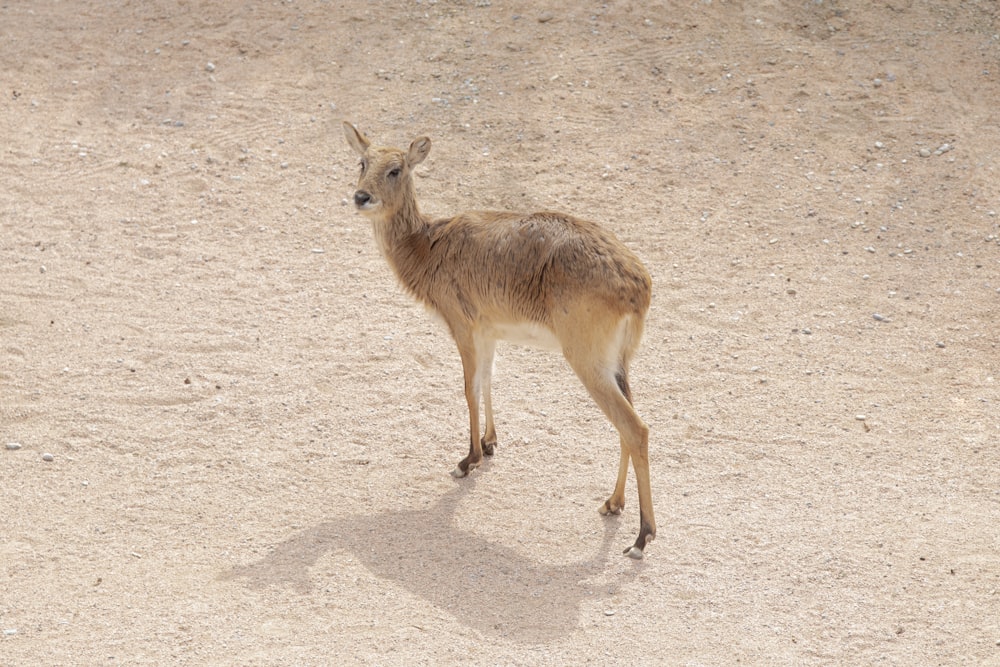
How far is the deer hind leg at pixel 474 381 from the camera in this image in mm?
7684

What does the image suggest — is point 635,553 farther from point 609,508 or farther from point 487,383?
point 487,383

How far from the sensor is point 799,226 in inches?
429

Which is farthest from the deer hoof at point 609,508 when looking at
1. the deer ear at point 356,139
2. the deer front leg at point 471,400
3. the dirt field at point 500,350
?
the deer ear at point 356,139

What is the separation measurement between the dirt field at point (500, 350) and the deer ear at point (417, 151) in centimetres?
174

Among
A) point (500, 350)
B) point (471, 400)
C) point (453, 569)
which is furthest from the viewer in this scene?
point (500, 350)

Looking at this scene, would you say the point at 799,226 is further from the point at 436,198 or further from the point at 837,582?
the point at 837,582

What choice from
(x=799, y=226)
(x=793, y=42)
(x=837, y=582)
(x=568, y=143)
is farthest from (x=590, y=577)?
(x=793, y=42)

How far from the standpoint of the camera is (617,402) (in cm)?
691

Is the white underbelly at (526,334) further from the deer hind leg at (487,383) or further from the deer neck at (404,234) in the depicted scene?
the deer neck at (404,234)

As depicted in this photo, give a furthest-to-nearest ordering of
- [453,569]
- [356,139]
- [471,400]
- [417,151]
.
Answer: [356,139] → [417,151] → [471,400] → [453,569]

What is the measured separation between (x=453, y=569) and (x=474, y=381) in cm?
140

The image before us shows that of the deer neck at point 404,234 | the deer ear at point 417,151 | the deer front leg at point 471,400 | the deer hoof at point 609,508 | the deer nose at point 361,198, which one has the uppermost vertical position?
the deer ear at point 417,151

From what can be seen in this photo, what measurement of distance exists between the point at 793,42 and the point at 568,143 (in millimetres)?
3197

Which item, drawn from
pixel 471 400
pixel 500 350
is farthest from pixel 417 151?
pixel 500 350
